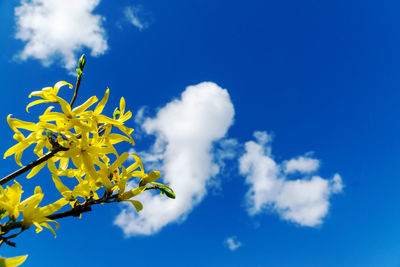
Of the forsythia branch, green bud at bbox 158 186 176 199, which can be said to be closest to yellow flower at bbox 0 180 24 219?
the forsythia branch

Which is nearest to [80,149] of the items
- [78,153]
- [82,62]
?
[78,153]

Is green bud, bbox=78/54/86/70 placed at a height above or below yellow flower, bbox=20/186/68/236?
above

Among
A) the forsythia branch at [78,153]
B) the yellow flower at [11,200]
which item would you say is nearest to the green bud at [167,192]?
the forsythia branch at [78,153]

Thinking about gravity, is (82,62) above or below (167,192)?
above

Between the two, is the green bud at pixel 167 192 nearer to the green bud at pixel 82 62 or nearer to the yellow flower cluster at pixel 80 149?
the yellow flower cluster at pixel 80 149

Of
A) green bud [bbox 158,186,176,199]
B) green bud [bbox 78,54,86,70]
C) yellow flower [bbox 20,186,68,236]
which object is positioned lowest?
yellow flower [bbox 20,186,68,236]

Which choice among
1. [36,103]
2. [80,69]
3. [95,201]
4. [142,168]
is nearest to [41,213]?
[95,201]

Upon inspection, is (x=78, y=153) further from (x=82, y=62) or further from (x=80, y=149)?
(x=82, y=62)

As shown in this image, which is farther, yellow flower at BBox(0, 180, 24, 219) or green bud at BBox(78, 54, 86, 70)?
green bud at BBox(78, 54, 86, 70)

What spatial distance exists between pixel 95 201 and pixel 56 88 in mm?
773

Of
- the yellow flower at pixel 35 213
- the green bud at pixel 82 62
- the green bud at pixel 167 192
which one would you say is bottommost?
the yellow flower at pixel 35 213

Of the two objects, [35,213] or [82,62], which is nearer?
[35,213]

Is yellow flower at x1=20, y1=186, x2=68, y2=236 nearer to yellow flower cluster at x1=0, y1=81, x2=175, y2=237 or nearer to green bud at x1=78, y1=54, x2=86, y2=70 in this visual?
yellow flower cluster at x1=0, y1=81, x2=175, y2=237

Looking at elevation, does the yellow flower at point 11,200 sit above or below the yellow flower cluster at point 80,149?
below
